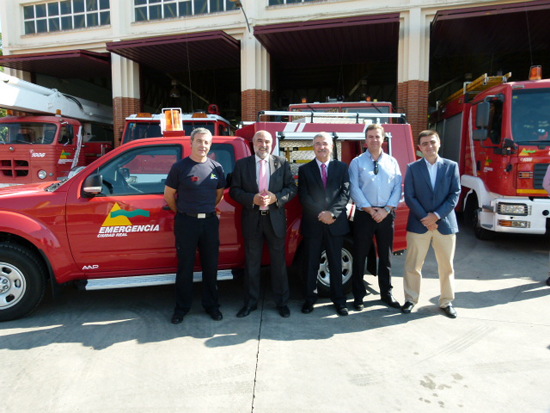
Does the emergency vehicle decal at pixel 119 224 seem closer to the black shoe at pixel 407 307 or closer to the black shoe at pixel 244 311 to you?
the black shoe at pixel 244 311

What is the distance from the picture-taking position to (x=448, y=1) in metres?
11.4

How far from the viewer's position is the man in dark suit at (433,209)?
3.81 m

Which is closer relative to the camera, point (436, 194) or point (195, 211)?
point (195, 211)

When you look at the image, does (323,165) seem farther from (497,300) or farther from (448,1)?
(448,1)

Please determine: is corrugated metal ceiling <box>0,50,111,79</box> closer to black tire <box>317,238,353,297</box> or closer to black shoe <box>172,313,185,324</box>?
black shoe <box>172,313,185,324</box>

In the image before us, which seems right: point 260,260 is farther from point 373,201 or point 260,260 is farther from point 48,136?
point 48,136

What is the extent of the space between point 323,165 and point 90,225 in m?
2.42

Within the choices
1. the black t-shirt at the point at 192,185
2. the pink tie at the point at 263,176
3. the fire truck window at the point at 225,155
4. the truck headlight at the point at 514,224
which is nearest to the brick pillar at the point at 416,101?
the truck headlight at the point at 514,224

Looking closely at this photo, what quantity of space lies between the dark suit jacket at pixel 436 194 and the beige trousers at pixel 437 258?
0.10 meters

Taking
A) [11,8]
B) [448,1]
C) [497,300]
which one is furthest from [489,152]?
[11,8]

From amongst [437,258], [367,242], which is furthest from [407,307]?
[367,242]

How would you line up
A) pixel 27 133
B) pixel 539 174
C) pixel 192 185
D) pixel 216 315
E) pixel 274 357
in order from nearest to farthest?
pixel 274 357 → pixel 192 185 → pixel 216 315 → pixel 539 174 → pixel 27 133

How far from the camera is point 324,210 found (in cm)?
380

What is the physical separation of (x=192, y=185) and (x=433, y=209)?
2.44 metres
